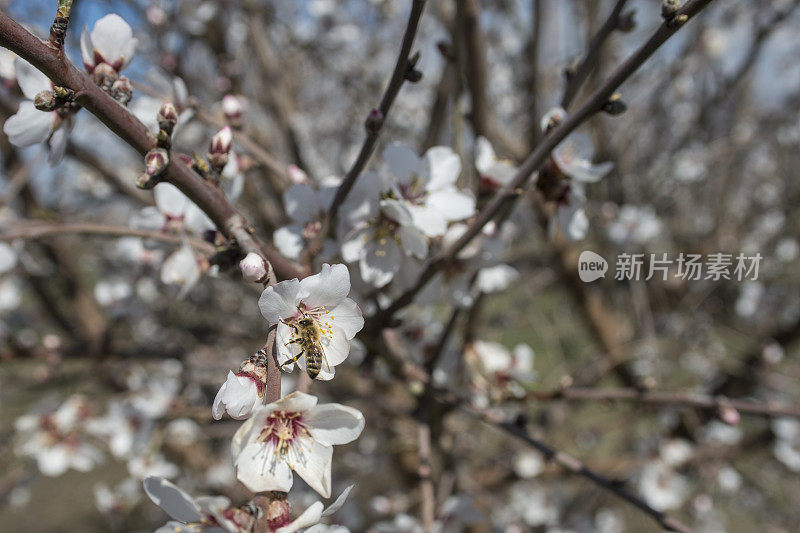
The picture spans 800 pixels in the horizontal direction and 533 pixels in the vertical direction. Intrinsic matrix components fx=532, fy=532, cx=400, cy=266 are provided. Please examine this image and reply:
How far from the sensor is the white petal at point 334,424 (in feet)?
2.54

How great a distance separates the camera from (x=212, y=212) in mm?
873

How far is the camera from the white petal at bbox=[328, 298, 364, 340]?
0.83 m

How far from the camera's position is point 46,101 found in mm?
777

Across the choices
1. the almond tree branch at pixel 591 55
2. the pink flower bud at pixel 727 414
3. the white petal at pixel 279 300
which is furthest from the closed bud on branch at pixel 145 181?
the pink flower bud at pixel 727 414

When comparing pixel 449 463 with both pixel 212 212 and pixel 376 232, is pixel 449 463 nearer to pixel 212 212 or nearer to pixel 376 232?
pixel 376 232

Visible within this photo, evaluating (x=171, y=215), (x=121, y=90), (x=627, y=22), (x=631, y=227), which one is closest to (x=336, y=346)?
(x=121, y=90)

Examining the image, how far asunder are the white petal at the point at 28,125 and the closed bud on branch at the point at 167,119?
0.94 ft

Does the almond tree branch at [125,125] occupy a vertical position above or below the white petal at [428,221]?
below

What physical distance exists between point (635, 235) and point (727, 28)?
2109 mm

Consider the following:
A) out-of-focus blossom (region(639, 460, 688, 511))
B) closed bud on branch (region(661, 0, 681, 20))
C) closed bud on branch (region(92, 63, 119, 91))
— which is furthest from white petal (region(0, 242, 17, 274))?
out-of-focus blossom (region(639, 460, 688, 511))

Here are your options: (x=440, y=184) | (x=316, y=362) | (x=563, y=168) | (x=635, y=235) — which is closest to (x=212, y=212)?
(x=316, y=362)

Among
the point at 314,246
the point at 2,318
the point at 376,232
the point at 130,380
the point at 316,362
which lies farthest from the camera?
the point at 2,318

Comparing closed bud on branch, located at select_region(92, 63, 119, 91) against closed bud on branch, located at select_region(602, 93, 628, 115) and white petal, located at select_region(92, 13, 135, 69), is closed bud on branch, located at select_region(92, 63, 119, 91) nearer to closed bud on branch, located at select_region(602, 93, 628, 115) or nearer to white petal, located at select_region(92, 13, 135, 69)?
white petal, located at select_region(92, 13, 135, 69)

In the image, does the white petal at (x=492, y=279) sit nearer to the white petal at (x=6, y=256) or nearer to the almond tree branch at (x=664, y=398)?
the almond tree branch at (x=664, y=398)
